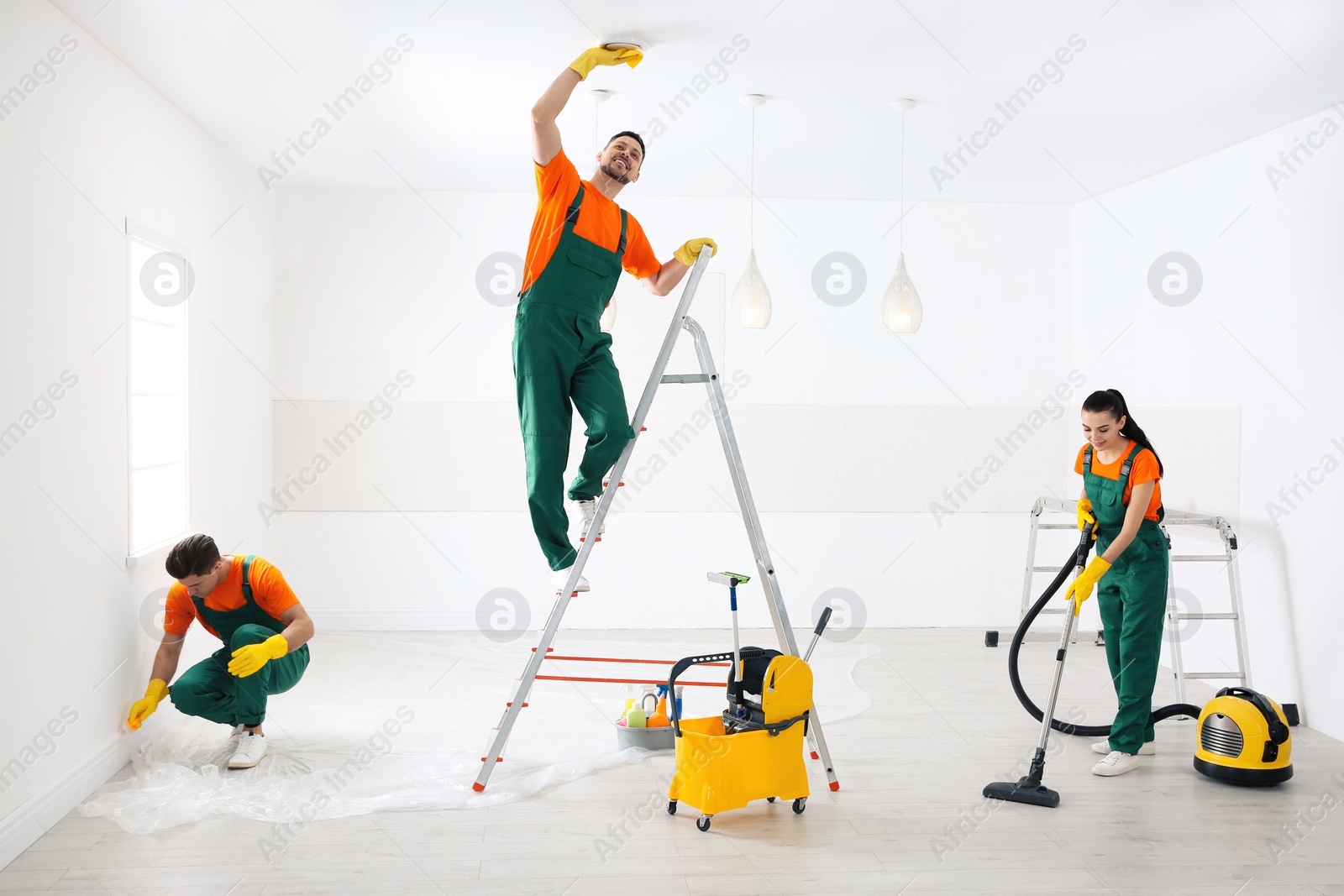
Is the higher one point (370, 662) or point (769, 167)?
point (769, 167)

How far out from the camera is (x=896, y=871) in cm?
273

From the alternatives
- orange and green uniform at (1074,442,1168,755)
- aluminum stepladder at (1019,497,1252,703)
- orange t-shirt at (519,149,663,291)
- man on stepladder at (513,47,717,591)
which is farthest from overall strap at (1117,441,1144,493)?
orange t-shirt at (519,149,663,291)

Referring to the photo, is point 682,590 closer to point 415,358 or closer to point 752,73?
point 415,358

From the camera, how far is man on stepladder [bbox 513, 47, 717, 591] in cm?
297

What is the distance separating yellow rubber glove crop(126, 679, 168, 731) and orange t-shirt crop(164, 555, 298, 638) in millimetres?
188

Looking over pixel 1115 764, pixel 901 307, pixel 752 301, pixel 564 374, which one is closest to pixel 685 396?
pixel 752 301

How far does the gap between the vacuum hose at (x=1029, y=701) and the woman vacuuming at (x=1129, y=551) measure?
0.20 feet

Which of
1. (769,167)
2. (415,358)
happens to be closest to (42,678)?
(415,358)

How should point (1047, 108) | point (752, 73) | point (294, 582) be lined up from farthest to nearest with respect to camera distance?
point (294, 582) → point (1047, 108) → point (752, 73)

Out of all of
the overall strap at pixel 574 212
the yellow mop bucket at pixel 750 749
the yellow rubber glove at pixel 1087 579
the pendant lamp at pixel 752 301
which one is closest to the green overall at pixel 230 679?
the yellow mop bucket at pixel 750 749

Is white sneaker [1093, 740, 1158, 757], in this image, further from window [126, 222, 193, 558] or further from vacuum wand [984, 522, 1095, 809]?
window [126, 222, 193, 558]

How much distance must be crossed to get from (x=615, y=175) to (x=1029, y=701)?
2496 millimetres

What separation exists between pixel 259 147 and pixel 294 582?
2.37 metres

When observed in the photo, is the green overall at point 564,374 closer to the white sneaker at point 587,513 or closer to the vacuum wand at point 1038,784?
the white sneaker at point 587,513
